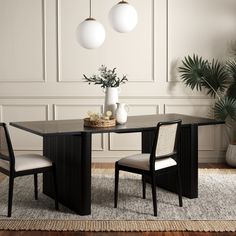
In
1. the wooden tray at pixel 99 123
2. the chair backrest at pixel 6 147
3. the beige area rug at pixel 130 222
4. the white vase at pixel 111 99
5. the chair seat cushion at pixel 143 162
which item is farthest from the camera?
the white vase at pixel 111 99

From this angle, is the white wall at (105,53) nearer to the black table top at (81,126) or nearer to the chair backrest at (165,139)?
the black table top at (81,126)

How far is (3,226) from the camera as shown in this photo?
381 centimetres

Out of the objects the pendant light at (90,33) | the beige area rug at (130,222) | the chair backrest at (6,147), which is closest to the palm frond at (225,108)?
the beige area rug at (130,222)

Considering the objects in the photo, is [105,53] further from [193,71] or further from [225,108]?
[225,108]

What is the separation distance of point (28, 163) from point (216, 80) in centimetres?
309

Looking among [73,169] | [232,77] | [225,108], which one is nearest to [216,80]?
[232,77]

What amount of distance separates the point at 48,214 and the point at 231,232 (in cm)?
146

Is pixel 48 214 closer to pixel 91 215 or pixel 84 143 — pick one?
pixel 91 215

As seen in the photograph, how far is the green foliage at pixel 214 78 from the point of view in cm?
623

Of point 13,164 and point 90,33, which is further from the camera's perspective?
point 90,33

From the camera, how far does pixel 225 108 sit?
6.12 meters

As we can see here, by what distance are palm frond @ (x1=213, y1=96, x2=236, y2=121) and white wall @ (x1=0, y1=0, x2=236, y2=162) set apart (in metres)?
0.33

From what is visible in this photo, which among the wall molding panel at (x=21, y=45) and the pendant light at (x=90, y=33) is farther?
the wall molding panel at (x=21, y=45)

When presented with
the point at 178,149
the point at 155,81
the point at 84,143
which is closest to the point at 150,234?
the point at 84,143
